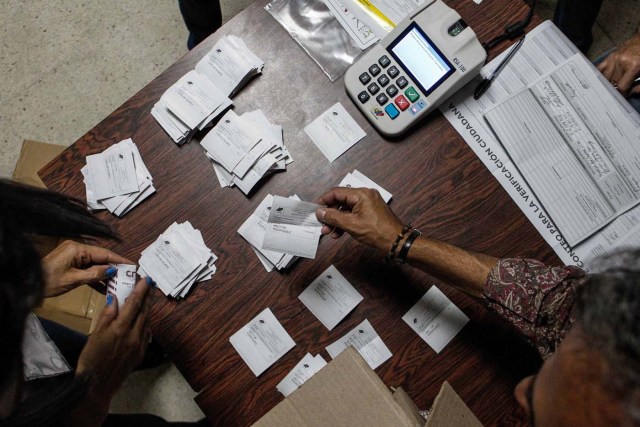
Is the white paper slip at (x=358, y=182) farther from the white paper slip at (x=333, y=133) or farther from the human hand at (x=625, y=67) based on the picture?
the human hand at (x=625, y=67)

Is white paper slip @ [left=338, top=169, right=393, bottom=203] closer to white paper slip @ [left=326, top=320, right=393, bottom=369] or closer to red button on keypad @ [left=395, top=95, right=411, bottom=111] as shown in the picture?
red button on keypad @ [left=395, top=95, right=411, bottom=111]

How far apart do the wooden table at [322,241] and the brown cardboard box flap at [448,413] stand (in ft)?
0.55

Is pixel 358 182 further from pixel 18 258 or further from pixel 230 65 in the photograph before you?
pixel 18 258

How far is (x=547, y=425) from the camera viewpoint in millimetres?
723

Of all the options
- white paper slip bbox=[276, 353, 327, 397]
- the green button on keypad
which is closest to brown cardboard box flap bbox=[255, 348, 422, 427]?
white paper slip bbox=[276, 353, 327, 397]

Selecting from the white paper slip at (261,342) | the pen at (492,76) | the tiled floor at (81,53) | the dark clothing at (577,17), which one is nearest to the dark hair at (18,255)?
the white paper slip at (261,342)

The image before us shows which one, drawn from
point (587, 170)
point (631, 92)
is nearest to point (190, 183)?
point (587, 170)

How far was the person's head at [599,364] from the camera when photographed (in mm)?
648

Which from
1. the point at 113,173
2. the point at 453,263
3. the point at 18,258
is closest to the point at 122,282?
the point at 113,173

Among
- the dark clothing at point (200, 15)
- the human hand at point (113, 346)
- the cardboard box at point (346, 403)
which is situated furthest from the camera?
the dark clothing at point (200, 15)

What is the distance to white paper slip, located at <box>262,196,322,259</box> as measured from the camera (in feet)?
3.53

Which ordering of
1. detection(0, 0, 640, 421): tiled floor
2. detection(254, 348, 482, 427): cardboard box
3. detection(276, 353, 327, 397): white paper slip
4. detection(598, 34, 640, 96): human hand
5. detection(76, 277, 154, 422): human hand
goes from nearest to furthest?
detection(254, 348, 482, 427): cardboard box → detection(76, 277, 154, 422): human hand → detection(276, 353, 327, 397): white paper slip → detection(598, 34, 640, 96): human hand → detection(0, 0, 640, 421): tiled floor

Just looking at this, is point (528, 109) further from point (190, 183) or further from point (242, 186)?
point (190, 183)

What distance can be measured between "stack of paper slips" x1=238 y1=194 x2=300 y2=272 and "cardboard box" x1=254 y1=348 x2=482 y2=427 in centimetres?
30
